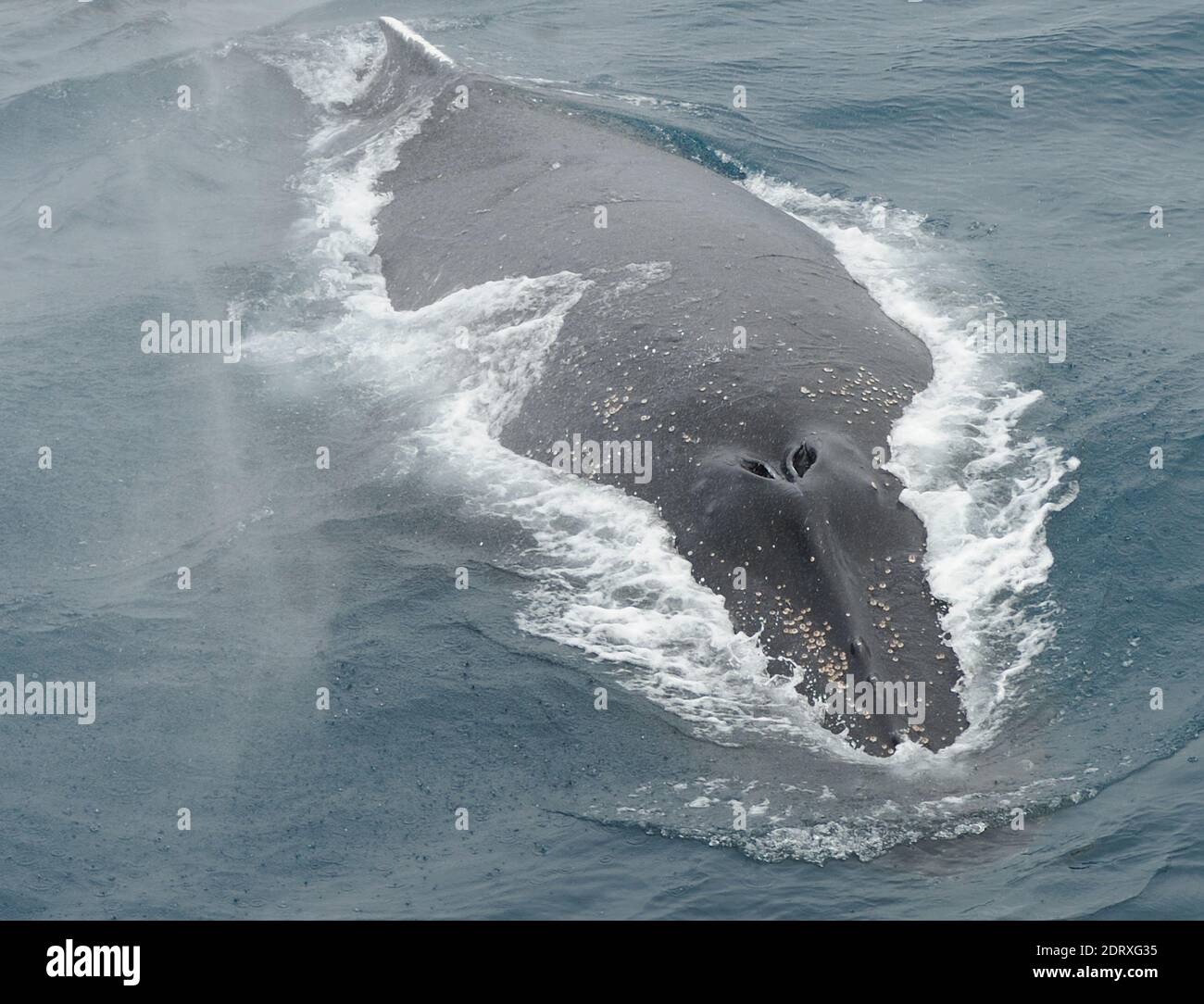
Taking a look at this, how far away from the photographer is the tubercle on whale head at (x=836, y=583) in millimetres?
15086

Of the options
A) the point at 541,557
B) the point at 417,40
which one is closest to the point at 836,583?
the point at 541,557

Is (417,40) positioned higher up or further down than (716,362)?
higher up

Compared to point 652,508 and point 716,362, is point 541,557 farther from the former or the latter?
point 716,362

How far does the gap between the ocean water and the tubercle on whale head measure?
1.21ft

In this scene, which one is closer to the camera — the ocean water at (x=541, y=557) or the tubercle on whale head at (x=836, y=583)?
the ocean water at (x=541, y=557)

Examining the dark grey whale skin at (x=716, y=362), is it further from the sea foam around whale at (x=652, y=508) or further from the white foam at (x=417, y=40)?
the white foam at (x=417, y=40)

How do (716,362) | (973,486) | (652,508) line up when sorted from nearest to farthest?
(652,508) → (973,486) → (716,362)

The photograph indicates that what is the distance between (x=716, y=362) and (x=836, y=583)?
4.73m

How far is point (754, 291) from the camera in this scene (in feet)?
70.8

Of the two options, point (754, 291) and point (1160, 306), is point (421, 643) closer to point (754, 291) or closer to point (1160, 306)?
point (754, 291)

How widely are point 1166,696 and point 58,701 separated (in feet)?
42.9

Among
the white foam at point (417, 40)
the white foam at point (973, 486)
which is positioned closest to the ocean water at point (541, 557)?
the white foam at point (973, 486)

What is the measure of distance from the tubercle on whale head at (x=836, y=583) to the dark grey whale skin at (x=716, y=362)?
0.03 meters

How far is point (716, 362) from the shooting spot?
63.9 feet
